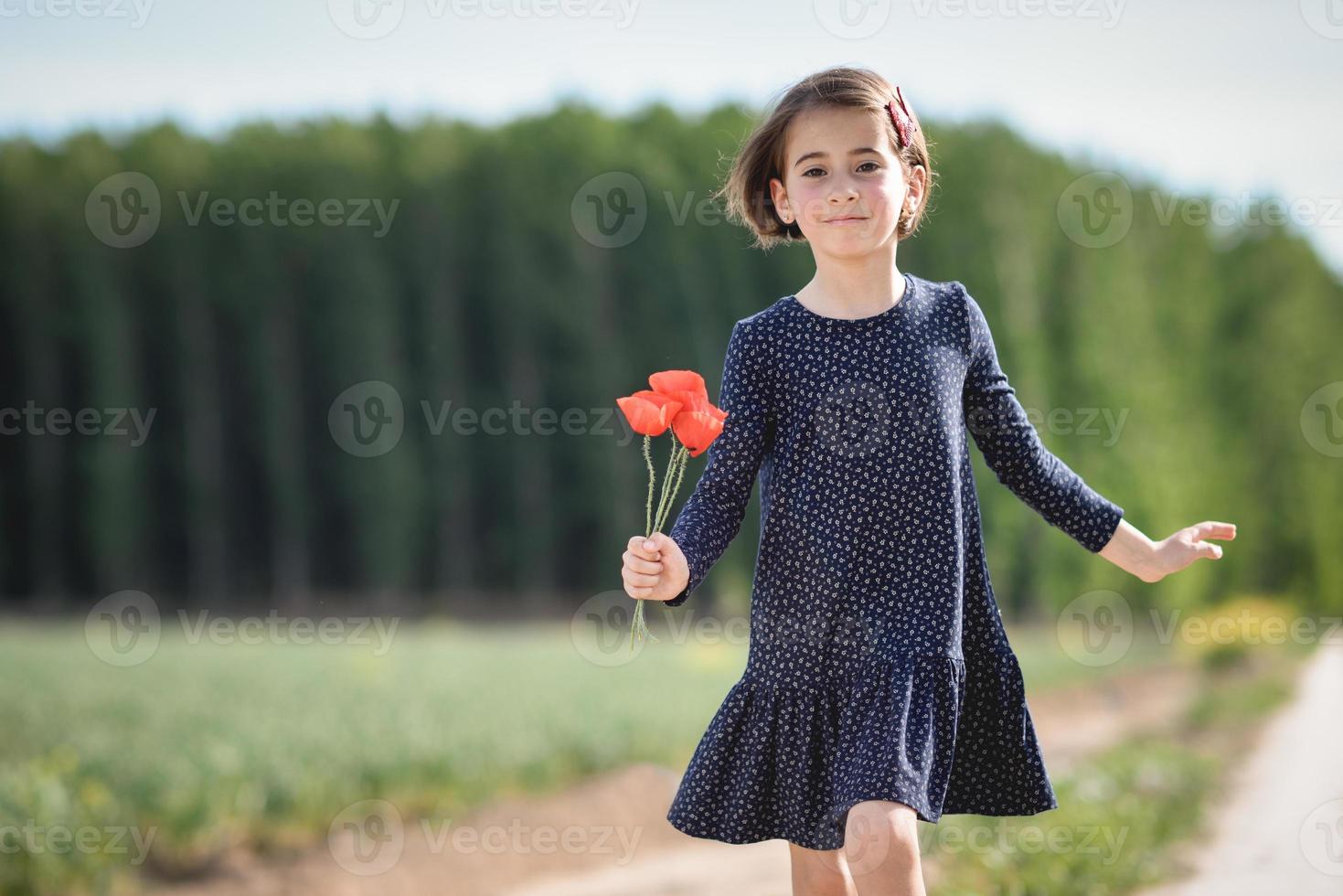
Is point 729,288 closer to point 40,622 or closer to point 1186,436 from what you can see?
point 1186,436

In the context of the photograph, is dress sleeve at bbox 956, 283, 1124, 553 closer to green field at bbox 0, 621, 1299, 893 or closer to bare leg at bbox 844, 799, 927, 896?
bare leg at bbox 844, 799, 927, 896

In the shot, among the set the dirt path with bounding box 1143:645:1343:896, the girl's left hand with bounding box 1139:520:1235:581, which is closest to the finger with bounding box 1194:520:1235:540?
the girl's left hand with bounding box 1139:520:1235:581

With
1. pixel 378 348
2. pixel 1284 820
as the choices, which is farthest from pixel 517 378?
pixel 1284 820

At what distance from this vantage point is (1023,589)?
13672 mm

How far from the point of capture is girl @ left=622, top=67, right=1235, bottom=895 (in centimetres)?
237

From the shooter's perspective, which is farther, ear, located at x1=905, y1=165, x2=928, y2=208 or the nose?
ear, located at x1=905, y1=165, x2=928, y2=208

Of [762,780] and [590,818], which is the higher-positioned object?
[762,780]

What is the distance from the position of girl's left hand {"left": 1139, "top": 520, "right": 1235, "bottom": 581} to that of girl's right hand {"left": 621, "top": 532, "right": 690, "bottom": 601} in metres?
0.92

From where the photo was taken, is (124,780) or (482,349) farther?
(482,349)

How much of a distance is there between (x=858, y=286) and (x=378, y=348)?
43.3ft

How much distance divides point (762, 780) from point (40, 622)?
1362cm

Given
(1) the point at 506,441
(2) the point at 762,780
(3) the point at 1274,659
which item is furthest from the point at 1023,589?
(2) the point at 762,780

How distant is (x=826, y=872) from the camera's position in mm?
2387

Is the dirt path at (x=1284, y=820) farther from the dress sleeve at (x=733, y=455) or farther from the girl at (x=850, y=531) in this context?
the dress sleeve at (x=733, y=455)
